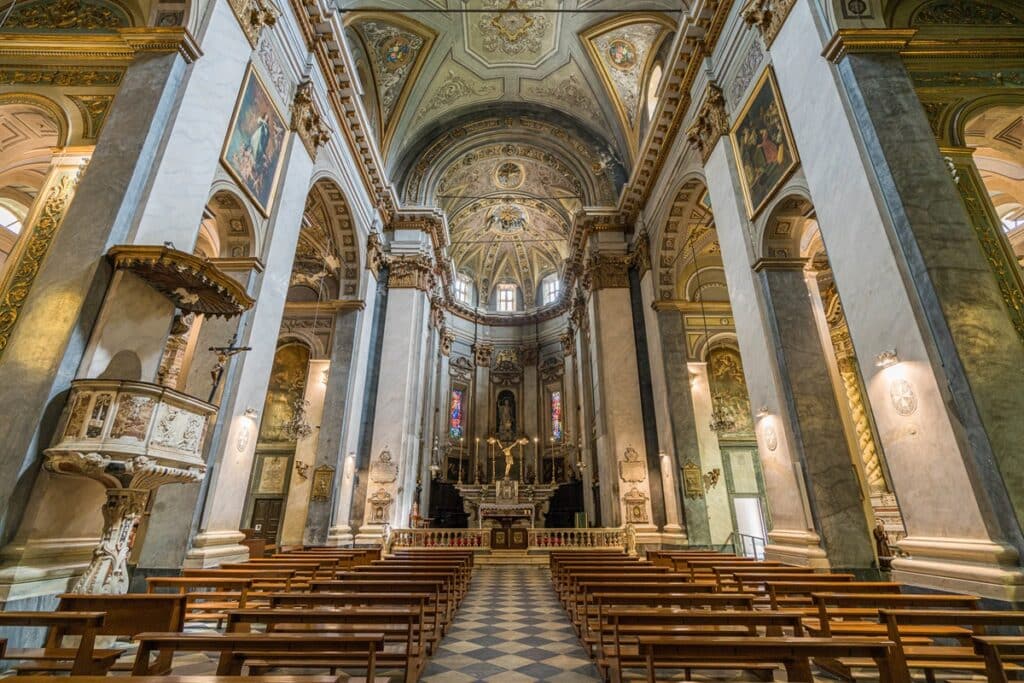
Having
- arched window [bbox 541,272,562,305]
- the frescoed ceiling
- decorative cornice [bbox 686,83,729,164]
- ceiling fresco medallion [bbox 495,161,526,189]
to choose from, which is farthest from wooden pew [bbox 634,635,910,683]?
arched window [bbox 541,272,562,305]

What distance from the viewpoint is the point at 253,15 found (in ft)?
25.6

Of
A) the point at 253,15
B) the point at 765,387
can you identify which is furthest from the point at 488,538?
the point at 253,15

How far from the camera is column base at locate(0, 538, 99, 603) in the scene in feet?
13.4

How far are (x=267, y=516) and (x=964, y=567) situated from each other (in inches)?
645

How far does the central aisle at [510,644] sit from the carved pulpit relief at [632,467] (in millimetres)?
5849

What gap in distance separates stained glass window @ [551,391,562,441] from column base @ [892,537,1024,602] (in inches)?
791

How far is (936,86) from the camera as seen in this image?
240 inches

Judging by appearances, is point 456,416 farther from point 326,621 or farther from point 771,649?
point 771,649

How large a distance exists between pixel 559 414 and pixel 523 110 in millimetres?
15114

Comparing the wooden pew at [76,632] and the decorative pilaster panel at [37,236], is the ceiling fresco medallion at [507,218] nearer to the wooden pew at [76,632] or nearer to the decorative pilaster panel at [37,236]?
the decorative pilaster panel at [37,236]

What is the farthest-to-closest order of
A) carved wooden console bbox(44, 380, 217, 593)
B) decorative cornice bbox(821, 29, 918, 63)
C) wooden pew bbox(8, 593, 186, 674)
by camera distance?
decorative cornice bbox(821, 29, 918, 63), carved wooden console bbox(44, 380, 217, 593), wooden pew bbox(8, 593, 186, 674)

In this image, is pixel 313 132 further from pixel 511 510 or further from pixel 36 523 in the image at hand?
pixel 511 510

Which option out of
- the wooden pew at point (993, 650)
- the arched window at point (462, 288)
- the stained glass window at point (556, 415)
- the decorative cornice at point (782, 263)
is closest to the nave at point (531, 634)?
the wooden pew at point (993, 650)

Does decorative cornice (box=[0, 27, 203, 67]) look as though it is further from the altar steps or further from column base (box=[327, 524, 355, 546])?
the altar steps
